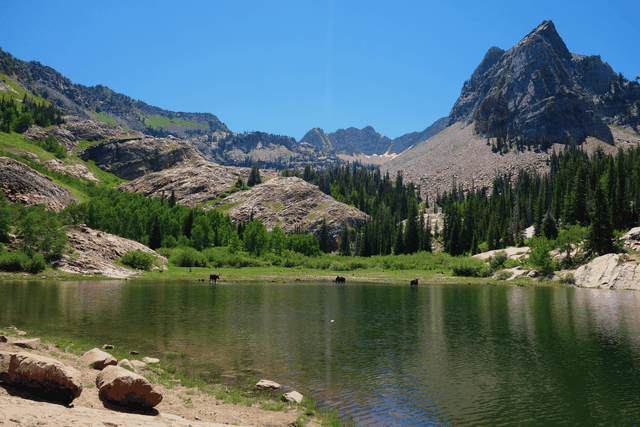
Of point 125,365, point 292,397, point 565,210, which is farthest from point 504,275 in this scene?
point 125,365

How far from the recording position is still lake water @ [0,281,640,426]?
18219mm

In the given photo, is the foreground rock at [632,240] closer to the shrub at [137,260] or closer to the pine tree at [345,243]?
the pine tree at [345,243]

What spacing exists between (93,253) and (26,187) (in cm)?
5058

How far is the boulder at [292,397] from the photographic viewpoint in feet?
56.2

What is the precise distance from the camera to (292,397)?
1728cm

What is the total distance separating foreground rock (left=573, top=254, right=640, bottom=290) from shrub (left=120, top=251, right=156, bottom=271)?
324ft

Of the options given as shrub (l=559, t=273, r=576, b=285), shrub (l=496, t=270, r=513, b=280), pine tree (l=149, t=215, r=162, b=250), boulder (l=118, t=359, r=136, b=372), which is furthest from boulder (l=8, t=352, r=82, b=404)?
pine tree (l=149, t=215, r=162, b=250)

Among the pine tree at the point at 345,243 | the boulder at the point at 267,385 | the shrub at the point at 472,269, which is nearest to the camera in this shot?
the boulder at the point at 267,385

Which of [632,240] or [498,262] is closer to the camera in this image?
[632,240]

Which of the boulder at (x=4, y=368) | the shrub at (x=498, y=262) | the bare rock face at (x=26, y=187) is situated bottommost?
the boulder at (x=4, y=368)

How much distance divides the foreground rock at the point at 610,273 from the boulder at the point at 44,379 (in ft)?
303

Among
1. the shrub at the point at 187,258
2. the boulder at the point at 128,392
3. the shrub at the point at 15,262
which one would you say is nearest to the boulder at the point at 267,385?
the boulder at the point at 128,392

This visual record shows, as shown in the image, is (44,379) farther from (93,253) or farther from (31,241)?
(93,253)

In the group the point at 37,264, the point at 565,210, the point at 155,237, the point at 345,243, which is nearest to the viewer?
the point at 37,264
